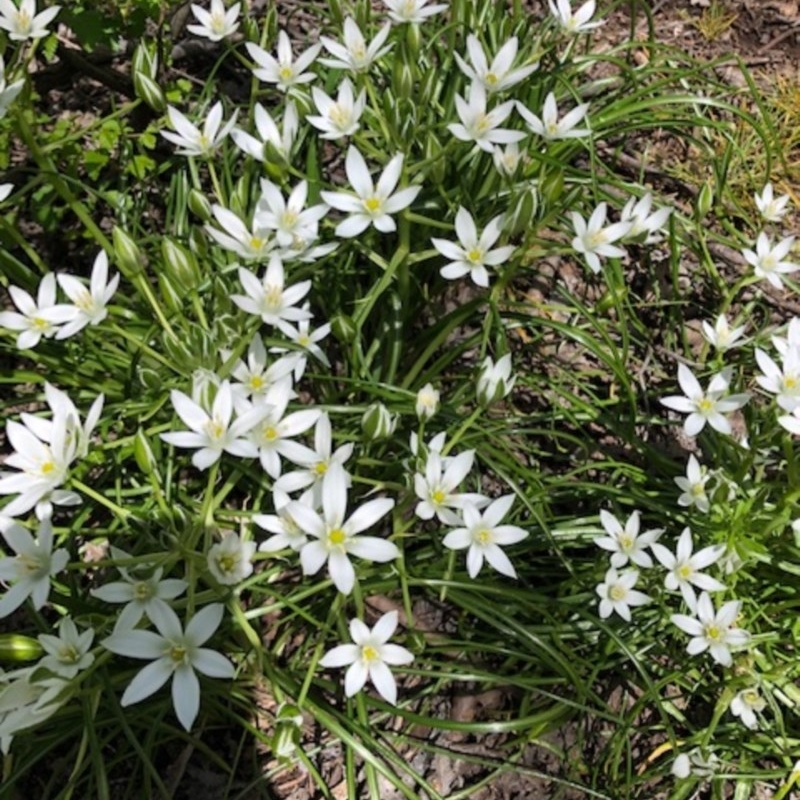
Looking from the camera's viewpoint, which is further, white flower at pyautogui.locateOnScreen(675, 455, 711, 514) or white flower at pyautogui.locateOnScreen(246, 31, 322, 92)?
white flower at pyautogui.locateOnScreen(246, 31, 322, 92)

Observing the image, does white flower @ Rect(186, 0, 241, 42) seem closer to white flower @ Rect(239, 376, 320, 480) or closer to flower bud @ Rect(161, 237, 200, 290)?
flower bud @ Rect(161, 237, 200, 290)

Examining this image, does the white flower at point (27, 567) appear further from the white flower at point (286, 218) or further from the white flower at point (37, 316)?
the white flower at point (286, 218)

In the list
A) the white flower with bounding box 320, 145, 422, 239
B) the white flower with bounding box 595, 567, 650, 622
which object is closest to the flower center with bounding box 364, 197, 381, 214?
the white flower with bounding box 320, 145, 422, 239

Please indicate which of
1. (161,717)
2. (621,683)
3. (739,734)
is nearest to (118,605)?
(161,717)

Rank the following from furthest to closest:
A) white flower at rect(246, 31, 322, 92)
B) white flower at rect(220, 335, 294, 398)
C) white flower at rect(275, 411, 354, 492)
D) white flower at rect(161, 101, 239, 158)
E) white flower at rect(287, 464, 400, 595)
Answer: white flower at rect(246, 31, 322, 92) → white flower at rect(161, 101, 239, 158) → white flower at rect(220, 335, 294, 398) → white flower at rect(275, 411, 354, 492) → white flower at rect(287, 464, 400, 595)

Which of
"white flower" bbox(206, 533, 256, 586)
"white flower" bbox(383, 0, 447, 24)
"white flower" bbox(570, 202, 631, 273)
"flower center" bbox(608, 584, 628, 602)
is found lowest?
"flower center" bbox(608, 584, 628, 602)

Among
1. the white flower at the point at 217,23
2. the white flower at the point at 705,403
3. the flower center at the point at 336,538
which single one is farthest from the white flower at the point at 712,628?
the white flower at the point at 217,23
